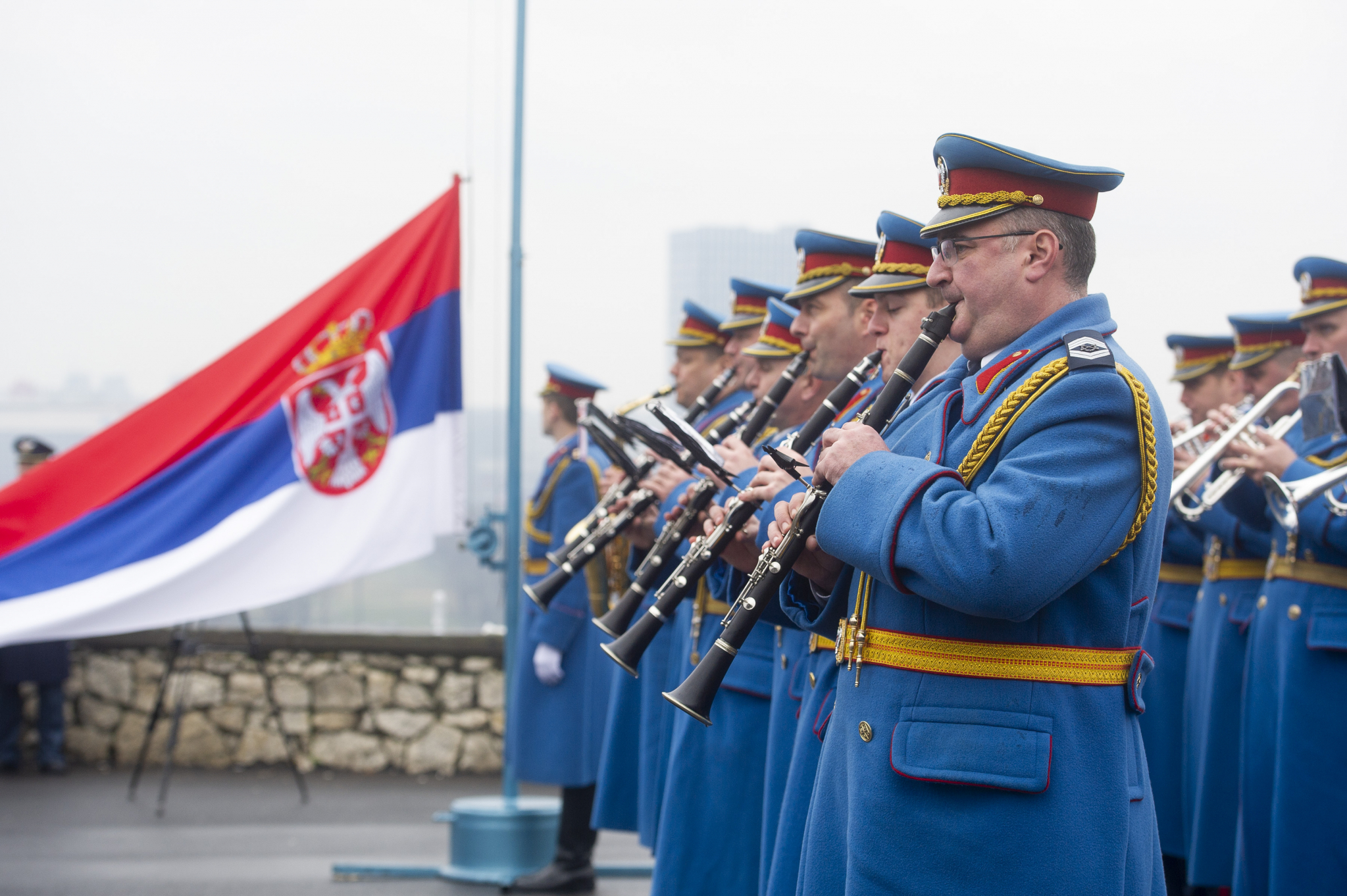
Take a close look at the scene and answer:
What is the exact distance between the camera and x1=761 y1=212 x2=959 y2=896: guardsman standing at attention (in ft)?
9.57

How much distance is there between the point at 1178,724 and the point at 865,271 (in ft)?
8.70

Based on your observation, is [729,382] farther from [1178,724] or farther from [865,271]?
[1178,724]

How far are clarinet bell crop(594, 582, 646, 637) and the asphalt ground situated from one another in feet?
8.06

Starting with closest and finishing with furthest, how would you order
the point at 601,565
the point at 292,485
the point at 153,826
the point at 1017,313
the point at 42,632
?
the point at 1017,313, the point at 42,632, the point at 292,485, the point at 601,565, the point at 153,826

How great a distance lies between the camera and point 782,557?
8.38 feet

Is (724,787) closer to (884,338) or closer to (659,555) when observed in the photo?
(659,555)

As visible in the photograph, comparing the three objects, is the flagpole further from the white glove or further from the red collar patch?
the red collar patch

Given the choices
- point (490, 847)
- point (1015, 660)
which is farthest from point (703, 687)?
point (490, 847)

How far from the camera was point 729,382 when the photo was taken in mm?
5207

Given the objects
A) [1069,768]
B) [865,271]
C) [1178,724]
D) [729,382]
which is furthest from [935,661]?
[1178,724]

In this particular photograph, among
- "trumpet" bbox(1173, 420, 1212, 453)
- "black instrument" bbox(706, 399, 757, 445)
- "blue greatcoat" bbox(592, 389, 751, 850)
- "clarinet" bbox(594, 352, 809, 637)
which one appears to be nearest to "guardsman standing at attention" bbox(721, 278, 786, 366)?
"blue greatcoat" bbox(592, 389, 751, 850)

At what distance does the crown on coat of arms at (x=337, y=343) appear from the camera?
579cm

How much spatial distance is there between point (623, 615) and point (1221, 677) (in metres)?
2.35

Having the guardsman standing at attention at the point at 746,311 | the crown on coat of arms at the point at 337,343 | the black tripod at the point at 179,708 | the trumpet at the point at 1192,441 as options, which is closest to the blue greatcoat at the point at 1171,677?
the trumpet at the point at 1192,441
